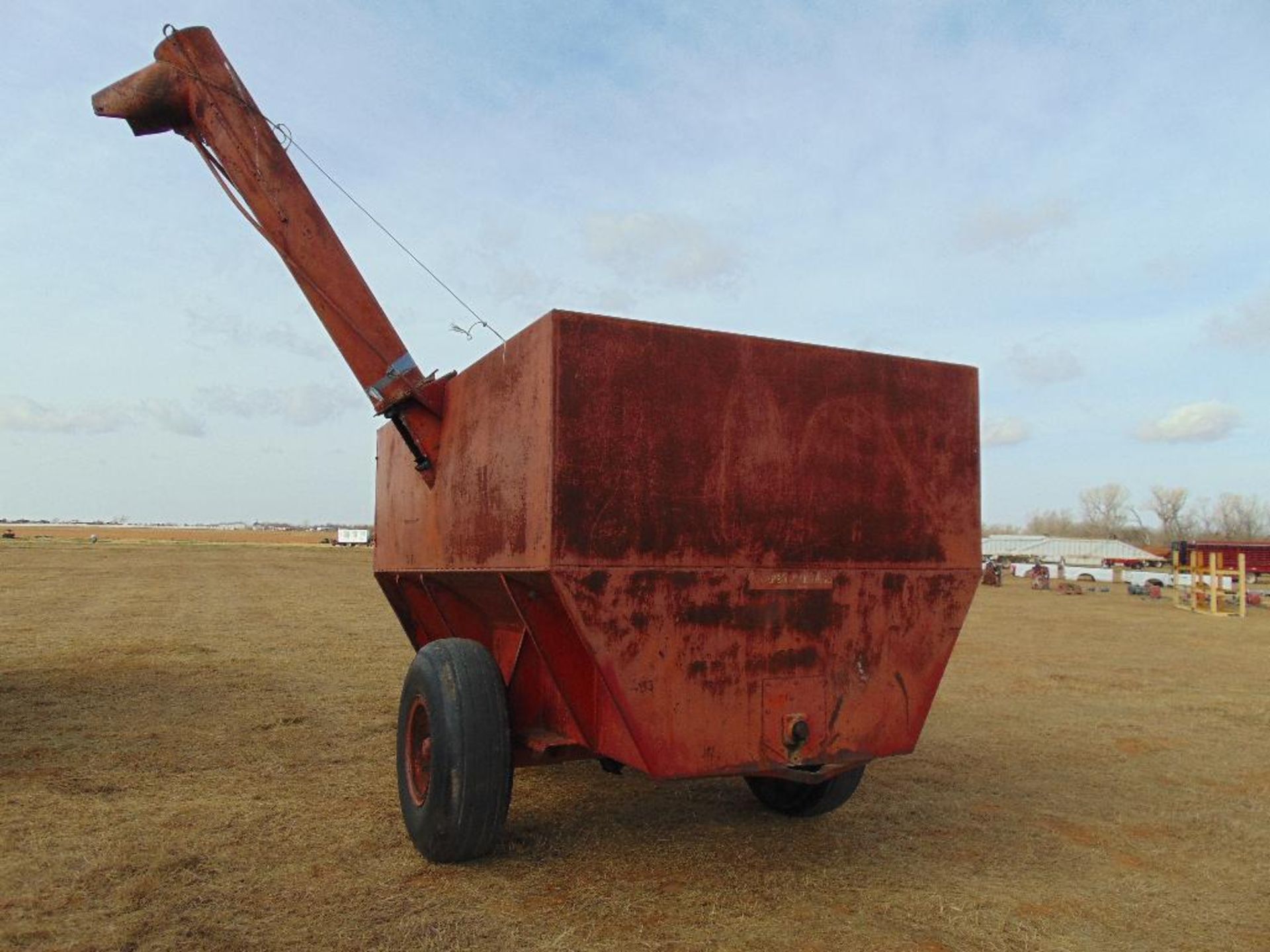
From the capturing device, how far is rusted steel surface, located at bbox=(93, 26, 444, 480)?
5.39 m

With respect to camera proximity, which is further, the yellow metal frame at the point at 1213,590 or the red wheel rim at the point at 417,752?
the yellow metal frame at the point at 1213,590

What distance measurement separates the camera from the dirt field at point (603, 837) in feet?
12.0

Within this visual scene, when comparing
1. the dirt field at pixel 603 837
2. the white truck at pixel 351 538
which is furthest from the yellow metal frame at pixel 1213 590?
the white truck at pixel 351 538

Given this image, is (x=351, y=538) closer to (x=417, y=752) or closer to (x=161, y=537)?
(x=161, y=537)

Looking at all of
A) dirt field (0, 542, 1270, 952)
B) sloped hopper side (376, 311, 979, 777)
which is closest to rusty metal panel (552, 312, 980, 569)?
sloped hopper side (376, 311, 979, 777)

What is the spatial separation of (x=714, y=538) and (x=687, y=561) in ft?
0.53

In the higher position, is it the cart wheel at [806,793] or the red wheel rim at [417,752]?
the red wheel rim at [417,752]

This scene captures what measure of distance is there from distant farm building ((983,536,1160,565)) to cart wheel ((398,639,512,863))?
50688 millimetres

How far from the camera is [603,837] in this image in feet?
15.8

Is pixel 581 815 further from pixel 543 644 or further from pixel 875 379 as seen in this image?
pixel 875 379

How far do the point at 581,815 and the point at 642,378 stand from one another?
2.65 metres

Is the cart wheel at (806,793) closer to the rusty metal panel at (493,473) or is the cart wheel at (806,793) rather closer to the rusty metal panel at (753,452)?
the rusty metal panel at (753,452)

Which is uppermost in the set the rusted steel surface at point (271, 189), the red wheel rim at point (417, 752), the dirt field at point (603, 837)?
the rusted steel surface at point (271, 189)

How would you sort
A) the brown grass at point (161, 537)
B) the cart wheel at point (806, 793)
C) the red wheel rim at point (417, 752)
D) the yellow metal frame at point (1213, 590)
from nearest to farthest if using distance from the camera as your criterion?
the red wheel rim at point (417, 752) < the cart wheel at point (806, 793) < the yellow metal frame at point (1213, 590) < the brown grass at point (161, 537)
